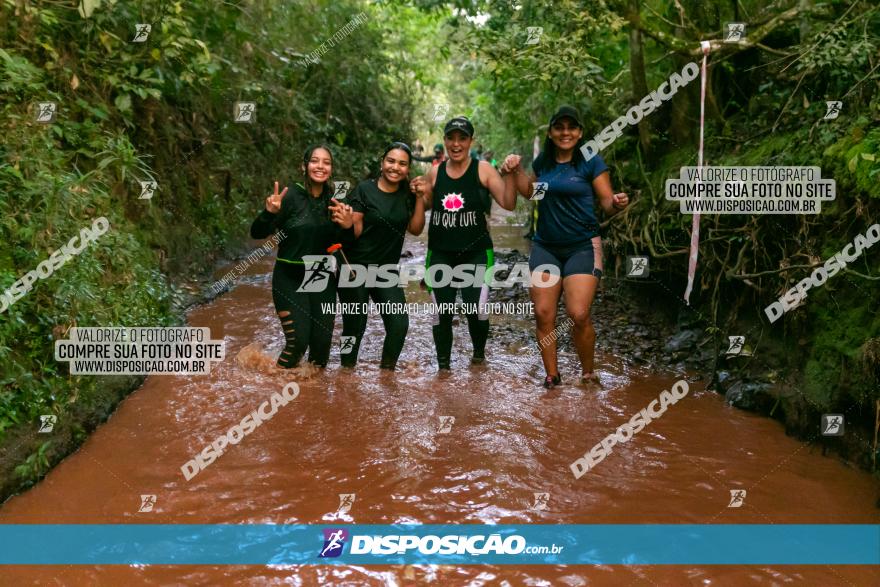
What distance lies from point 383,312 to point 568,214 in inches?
66.0

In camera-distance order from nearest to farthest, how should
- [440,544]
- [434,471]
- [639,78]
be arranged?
[440,544]
[434,471]
[639,78]

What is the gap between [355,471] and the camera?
396cm

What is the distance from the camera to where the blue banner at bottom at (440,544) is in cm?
313

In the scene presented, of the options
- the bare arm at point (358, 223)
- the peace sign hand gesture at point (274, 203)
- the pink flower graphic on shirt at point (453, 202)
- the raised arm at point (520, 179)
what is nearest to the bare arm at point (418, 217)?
the pink flower graphic on shirt at point (453, 202)

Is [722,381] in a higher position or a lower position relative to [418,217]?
lower

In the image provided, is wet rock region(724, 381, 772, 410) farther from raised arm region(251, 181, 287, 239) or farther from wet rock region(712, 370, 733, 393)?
raised arm region(251, 181, 287, 239)

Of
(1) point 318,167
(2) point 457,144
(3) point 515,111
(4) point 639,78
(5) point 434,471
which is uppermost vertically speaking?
(3) point 515,111

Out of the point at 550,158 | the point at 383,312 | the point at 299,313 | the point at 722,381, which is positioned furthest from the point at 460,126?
the point at 722,381

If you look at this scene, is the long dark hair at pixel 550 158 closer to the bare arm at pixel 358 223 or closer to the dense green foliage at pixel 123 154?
the bare arm at pixel 358 223

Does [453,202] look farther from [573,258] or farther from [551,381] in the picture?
[551,381]

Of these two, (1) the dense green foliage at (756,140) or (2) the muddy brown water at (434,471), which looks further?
(1) the dense green foliage at (756,140)

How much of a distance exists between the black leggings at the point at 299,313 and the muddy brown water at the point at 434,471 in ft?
0.82

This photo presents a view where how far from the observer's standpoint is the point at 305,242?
525 centimetres

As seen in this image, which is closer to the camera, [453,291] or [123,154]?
[453,291]
